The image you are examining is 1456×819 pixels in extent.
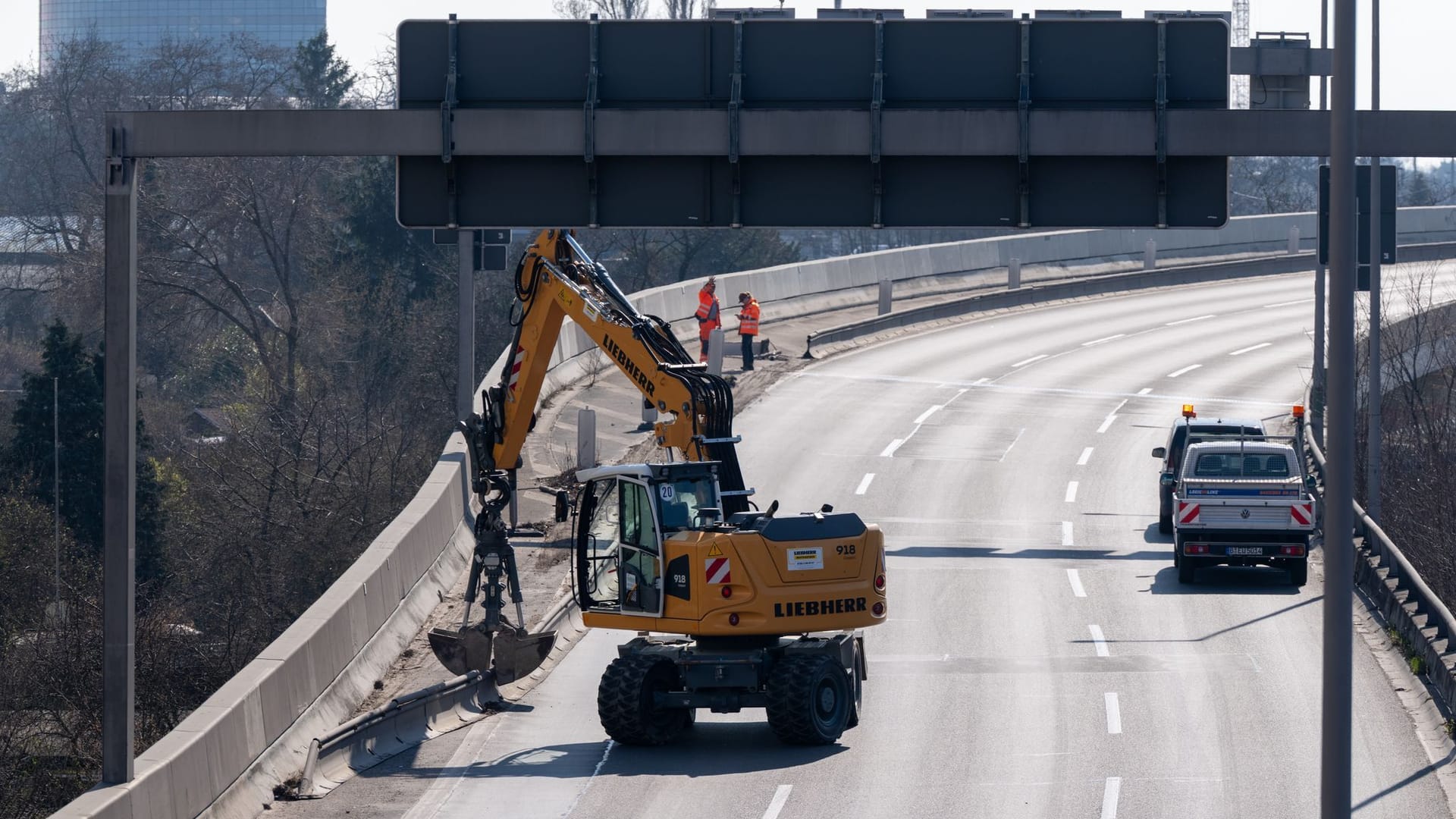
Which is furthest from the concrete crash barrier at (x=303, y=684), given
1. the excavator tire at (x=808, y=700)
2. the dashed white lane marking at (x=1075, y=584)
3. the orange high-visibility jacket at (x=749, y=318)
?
the orange high-visibility jacket at (x=749, y=318)

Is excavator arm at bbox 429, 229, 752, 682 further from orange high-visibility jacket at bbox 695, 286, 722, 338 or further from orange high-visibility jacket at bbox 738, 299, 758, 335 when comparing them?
orange high-visibility jacket at bbox 738, 299, 758, 335

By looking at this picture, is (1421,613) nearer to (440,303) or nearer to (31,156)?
(440,303)

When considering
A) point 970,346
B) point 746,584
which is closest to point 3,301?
point 970,346

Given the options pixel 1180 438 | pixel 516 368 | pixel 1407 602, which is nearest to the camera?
pixel 516 368

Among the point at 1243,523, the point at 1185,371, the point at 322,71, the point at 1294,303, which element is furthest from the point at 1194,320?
the point at 322,71

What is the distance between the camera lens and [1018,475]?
3391cm

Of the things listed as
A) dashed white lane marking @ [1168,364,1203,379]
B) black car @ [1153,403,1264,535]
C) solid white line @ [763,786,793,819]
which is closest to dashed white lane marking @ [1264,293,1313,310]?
dashed white lane marking @ [1168,364,1203,379]

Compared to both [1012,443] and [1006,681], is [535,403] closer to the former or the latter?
[1006,681]

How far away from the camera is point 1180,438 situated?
1152 inches

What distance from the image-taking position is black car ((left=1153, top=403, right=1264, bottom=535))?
28.8 meters

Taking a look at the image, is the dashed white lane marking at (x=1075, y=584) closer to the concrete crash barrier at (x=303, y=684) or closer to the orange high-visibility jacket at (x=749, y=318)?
the concrete crash barrier at (x=303, y=684)

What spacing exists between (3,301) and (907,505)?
205ft

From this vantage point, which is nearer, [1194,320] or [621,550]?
[621,550]

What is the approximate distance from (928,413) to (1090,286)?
1988 cm
